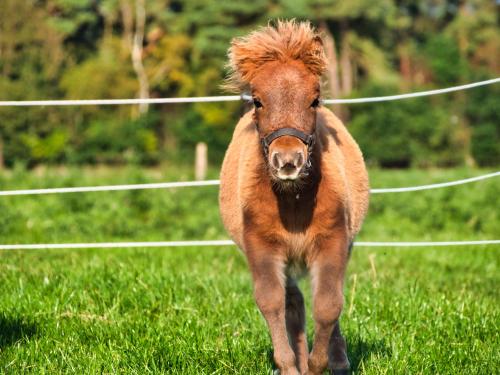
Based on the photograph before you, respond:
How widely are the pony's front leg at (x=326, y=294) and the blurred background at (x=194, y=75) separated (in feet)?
84.6

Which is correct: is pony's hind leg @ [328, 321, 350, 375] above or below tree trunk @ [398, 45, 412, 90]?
below

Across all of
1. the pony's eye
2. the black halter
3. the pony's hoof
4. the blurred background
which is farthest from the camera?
the blurred background

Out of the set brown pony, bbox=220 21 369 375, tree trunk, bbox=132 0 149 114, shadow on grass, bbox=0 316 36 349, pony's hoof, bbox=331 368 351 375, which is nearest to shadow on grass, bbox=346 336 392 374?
pony's hoof, bbox=331 368 351 375

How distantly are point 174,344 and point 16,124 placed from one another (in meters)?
33.1

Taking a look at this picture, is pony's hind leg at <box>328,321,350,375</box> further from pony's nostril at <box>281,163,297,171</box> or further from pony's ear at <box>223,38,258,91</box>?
pony's ear at <box>223,38,258,91</box>

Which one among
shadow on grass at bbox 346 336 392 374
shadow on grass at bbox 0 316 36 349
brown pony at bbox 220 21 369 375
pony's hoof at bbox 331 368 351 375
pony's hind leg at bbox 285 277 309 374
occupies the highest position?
brown pony at bbox 220 21 369 375

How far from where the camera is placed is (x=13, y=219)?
13.5 meters

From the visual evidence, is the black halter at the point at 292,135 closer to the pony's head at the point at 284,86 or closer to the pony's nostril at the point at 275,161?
the pony's head at the point at 284,86

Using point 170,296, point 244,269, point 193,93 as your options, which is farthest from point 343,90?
point 170,296

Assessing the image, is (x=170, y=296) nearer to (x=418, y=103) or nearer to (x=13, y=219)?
(x=13, y=219)

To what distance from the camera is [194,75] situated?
46281 mm

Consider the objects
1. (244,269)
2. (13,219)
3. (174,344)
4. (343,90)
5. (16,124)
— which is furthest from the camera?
(343,90)

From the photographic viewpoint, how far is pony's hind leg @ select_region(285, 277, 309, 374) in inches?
181

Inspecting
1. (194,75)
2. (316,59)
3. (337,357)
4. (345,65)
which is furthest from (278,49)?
(345,65)
